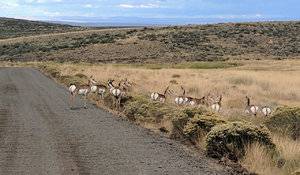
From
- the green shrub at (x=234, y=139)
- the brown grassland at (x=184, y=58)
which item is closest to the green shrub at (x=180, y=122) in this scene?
the green shrub at (x=234, y=139)

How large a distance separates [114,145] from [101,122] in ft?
14.6

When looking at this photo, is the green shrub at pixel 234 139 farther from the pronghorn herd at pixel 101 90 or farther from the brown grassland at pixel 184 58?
the pronghorn herd at pixel 101 90

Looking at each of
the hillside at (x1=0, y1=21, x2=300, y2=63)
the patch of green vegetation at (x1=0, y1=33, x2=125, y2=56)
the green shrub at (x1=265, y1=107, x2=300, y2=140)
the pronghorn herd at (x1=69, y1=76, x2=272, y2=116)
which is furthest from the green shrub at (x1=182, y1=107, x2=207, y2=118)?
the patch of green vegetation at (x1=0, y1=33, x2=125, y2=56)

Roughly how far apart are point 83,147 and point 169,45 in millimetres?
84860

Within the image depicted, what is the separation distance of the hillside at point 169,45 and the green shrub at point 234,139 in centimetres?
6948

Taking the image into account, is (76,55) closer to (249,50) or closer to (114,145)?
(249,50)

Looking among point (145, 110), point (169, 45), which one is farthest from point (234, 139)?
point (169, 45)

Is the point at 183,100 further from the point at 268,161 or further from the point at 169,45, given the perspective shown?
the point at 169,45

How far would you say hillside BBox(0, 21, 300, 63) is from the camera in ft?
294

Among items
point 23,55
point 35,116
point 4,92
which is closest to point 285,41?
point 23,55

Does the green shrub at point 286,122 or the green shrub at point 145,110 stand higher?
the green shrub at point 286,122

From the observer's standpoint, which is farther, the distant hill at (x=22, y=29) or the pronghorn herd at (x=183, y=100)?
the distant hill at (x=22, y=29)

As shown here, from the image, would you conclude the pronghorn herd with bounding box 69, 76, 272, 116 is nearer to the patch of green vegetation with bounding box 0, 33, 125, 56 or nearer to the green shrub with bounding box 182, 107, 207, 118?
the green shrub with bounding box 182, 107, 207, 118

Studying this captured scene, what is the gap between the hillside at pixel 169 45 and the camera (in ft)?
294
